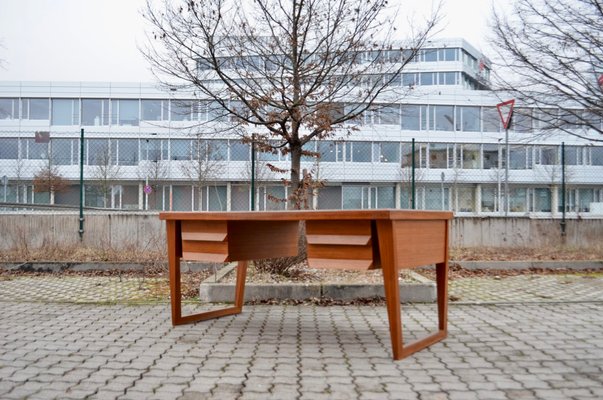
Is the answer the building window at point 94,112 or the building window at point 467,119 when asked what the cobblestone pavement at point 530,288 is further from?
the building window at point 94,112

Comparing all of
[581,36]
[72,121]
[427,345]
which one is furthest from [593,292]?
[72,121]

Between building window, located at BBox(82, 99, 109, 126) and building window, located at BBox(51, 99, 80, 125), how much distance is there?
1.52 ft

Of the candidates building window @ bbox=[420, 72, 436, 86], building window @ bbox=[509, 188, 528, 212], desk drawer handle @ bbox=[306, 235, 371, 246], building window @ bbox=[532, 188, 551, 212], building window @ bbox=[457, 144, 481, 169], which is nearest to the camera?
desk drawer handle @ bbox=[306, 235, 371, 246]

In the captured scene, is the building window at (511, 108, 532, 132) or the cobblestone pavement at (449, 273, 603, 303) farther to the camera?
the building window at (511, 108, 532, 132)

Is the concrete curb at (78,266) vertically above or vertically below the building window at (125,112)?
below

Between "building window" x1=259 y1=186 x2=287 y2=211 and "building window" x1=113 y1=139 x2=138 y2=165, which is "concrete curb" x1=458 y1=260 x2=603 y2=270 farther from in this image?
"building window" x1=113 y1=139 x2=138 y2=165

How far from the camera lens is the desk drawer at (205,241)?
4344mm

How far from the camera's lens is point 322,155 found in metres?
9.95

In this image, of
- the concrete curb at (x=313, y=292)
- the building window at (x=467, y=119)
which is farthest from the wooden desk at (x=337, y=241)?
the building window at (x=467, y=119)

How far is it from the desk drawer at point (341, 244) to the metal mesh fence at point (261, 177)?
13.6 ft

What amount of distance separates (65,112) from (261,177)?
31.4m

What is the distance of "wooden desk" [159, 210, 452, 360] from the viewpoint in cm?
358

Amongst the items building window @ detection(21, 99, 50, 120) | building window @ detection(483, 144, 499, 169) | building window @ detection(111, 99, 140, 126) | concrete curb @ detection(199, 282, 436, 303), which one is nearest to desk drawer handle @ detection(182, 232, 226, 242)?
concrete curb @ detection(199, 282, 436, 303)

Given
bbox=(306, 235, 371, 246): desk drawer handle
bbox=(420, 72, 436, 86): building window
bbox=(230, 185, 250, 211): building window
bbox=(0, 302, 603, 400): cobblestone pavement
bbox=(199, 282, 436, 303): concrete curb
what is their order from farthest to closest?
bbox=(420, 72, 436, 86): building window → bbox=(230, 185, 250, 211): building window → bbox=(199, 282, 436, 303): concrete curb → bbox=(306, 235, 371, 246): desk drawer handle → bbox=(0, 302, 603, 400): cobblestone pavement
